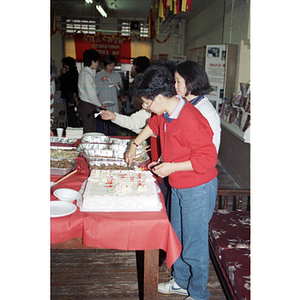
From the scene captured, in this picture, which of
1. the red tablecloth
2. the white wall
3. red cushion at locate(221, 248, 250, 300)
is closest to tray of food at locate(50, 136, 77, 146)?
the red tablecloth

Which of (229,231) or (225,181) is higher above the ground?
(229,231)

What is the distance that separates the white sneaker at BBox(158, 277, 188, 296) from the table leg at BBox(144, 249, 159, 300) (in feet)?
1.23

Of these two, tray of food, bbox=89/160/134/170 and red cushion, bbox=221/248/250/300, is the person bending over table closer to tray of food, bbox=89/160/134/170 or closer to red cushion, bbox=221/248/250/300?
tray of food, bbox=89/160/134/170

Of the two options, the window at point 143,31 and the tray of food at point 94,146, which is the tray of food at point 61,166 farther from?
the window at point 143,31

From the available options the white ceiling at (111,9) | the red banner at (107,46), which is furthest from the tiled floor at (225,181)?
the red banner at (107,46)

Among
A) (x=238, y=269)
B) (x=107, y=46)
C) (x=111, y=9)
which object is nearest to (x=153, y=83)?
(x=238, y=269)

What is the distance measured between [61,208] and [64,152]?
37.0 inches

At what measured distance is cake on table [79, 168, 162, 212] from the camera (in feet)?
4.42

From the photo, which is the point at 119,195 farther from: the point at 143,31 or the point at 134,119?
the point at 143,31

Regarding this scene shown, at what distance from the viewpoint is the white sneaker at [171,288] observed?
1.73m

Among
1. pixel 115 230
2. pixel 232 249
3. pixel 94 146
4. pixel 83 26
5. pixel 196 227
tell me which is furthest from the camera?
pixel 83 26

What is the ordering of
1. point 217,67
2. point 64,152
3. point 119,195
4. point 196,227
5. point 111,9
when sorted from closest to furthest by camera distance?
1. point 119,195
2. point 196,227
3. point 64,152
4. point 217,67
5. point 111,9

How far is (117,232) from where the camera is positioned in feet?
4.17
